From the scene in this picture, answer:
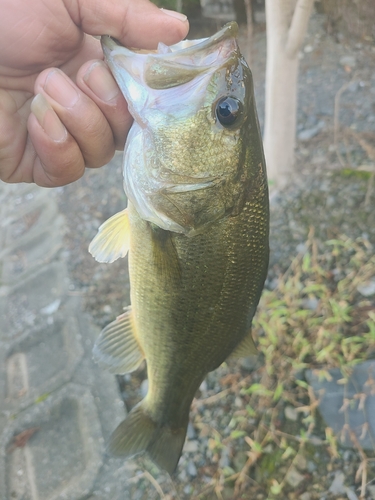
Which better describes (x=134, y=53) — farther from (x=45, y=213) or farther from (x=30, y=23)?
(x=45, y=213)

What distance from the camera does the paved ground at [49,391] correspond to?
247 cm

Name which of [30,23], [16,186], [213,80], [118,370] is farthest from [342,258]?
[16,186]

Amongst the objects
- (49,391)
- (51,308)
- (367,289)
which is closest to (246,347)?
(367,289)

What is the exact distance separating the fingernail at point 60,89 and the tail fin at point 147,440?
4.34 feet

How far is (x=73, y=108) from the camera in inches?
60.2

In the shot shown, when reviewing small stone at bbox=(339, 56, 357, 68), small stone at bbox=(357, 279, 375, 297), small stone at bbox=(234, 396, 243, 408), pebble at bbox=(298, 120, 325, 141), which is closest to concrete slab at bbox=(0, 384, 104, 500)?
small stone at bbox=(234, 396, 243, 408)

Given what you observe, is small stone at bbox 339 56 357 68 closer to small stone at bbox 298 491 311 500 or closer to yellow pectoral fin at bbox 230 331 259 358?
yellow pectoral fin at bbox 230 331 259 358

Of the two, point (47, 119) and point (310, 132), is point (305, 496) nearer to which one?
point (47, 119)

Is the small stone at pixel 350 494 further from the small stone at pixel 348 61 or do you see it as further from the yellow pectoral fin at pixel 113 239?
the small stone at pixel 348 61

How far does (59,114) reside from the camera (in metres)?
1.54

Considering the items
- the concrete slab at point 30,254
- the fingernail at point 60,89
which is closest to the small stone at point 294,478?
the fingernail at point 60,89

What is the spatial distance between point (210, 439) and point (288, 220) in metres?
1.76

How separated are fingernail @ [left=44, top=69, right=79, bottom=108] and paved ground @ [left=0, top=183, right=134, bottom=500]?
1.91 m

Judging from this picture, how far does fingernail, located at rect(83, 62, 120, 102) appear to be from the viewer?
1.46 m
